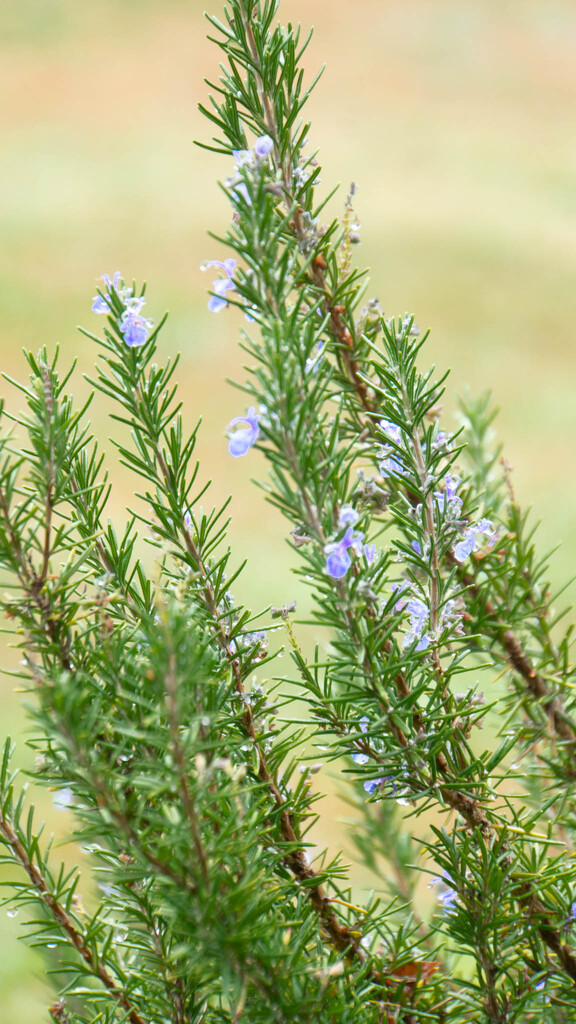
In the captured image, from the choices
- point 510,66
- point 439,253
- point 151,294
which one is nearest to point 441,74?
point 510,66

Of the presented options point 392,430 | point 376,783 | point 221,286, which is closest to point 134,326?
point 221,286

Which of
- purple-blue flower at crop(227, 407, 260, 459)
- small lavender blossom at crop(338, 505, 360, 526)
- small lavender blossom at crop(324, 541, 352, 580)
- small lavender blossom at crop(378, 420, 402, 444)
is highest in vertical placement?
small lavender blossom at crop(378, 420, 402, 444)

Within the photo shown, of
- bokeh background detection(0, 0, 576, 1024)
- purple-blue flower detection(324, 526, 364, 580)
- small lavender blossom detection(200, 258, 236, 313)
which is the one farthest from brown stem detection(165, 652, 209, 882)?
bokeh background detection(0, 0, 576, 1024)

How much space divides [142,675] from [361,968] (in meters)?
0.19

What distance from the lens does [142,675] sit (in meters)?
0.36

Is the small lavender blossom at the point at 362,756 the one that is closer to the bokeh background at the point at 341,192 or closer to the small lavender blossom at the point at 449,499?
the small lavender blossom at the point at 449,499

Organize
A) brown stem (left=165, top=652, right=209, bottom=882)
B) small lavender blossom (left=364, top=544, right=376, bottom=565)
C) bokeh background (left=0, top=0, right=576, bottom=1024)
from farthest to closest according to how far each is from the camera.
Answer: bokeh background (left=0, top=0, right=576, bottom=1024) < small lavender blossom (left=364, top=544, right=376, bottom=565) < brown stem (left=165, top=652, right=209, bottom=882)

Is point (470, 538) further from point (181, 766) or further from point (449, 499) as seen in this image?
point (181, 766)

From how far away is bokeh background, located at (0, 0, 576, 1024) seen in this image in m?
3.12

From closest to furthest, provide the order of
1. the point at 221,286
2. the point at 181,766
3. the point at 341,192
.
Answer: the point at 181,766 → the point at 221,286 → the point at 341,192

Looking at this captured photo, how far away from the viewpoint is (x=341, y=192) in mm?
4199

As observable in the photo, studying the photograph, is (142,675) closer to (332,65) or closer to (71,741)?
(71,741)

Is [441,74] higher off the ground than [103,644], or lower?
higher

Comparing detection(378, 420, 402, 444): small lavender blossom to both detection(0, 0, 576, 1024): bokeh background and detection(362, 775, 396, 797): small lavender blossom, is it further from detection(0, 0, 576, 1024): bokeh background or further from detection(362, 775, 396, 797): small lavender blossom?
detection(0, 0, 576, 1024): bokeh background
